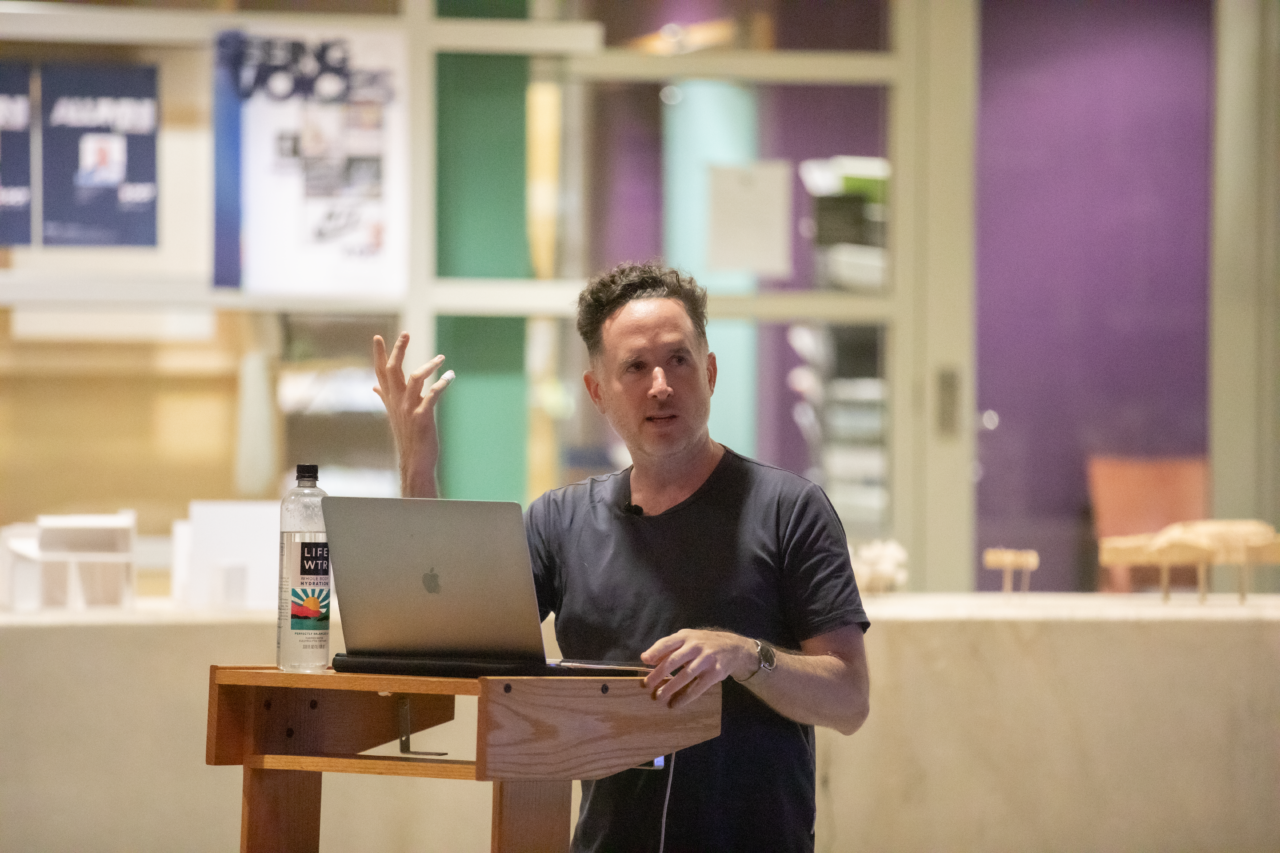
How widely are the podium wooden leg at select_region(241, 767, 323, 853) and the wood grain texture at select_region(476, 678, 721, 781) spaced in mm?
374

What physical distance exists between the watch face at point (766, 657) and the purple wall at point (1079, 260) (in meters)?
2.02

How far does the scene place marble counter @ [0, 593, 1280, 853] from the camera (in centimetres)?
264

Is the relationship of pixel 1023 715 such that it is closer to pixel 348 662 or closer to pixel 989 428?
pixel 989 428

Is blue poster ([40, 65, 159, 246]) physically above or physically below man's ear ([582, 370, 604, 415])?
above

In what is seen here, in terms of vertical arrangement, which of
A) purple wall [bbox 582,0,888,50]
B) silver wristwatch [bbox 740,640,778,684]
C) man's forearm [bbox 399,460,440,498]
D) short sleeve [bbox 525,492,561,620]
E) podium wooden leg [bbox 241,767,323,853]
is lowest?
podium wooden leg [bbox 241,767,323,853]

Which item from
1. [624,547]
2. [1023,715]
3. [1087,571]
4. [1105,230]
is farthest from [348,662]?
[1105,230]

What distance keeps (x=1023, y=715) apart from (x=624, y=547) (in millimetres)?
1358

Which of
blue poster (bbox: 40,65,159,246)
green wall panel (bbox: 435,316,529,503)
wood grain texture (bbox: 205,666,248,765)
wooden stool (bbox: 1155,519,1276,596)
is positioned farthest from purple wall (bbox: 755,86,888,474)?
wood grain texture (bbox: 205,666,248,765)

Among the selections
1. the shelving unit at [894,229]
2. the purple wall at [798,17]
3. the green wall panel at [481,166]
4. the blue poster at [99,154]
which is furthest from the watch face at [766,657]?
the blue poster at [99,154]

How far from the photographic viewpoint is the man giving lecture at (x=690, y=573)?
1695 millimetres

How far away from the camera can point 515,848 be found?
134 centimetres

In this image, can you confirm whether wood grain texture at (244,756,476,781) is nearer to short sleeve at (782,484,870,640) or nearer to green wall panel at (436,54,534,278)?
short sleeve at (782,484,870,640)

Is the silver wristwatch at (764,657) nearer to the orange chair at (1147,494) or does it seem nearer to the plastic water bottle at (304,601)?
the plastic water bottle at (304,601)

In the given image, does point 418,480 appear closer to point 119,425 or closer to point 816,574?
point 816,574
